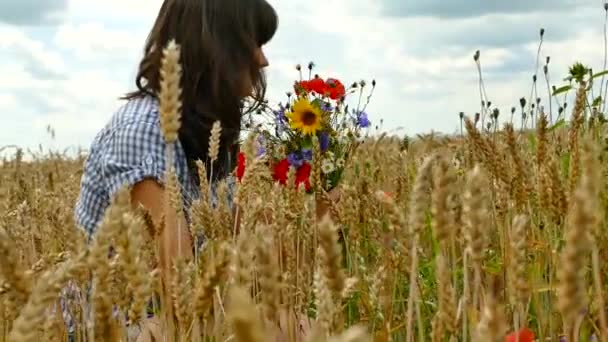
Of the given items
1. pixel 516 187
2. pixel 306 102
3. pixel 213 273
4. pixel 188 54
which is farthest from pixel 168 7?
pixel 213 273

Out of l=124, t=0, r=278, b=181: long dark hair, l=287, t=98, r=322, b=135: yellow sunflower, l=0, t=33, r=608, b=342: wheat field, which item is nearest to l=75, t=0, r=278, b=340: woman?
l=124, t=0, r=278, b=181: long dark hair

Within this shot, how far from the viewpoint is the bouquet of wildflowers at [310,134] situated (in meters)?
2.62

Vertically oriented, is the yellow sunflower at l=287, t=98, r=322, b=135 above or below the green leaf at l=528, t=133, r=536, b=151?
above

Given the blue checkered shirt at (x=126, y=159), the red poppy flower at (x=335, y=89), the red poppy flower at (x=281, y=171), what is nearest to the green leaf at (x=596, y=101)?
the red poppy flower at (x=335, y=89)

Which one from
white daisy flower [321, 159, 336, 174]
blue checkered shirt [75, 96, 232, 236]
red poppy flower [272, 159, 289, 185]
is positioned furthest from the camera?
white daisy flower [321, 159, 336, 174]

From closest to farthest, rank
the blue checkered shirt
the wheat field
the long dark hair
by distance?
the wheat field → the blue checkered shirt → the long dark hair

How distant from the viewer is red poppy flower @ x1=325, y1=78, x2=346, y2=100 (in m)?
2.74

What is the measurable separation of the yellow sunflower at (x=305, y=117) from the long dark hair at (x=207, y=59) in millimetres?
163

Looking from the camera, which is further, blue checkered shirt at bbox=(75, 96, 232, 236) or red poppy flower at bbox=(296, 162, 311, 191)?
red poppy flower at bbox=(296, 162, 311, 191)

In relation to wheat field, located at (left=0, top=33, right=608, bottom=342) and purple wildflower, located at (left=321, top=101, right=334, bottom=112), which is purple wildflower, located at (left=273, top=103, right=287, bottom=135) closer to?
purple wildflower, located at (left=321, top=101, right=334, bottom=112)

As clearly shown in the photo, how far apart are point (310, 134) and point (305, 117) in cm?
5

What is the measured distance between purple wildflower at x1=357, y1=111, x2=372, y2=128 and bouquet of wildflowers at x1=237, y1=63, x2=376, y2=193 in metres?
0.03

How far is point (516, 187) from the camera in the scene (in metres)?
1.30

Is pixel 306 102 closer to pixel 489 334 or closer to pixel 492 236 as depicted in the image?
pixel 492 236
